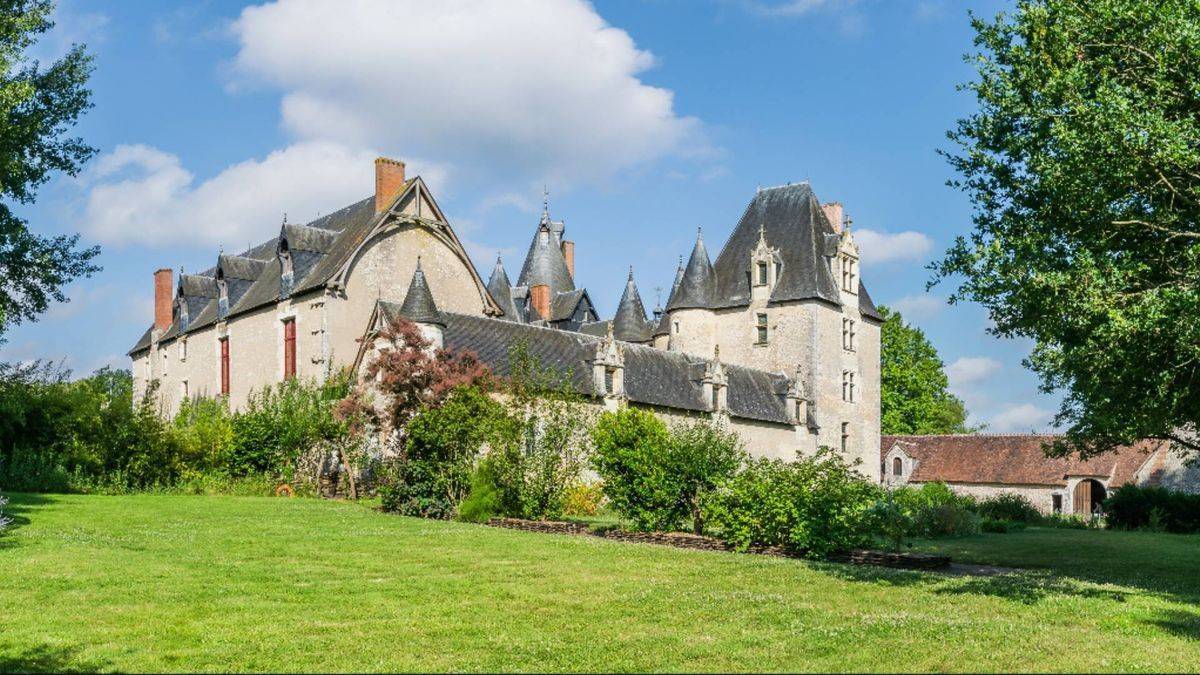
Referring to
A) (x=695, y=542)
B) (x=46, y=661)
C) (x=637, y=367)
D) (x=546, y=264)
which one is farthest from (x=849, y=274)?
(x=46, y=661)

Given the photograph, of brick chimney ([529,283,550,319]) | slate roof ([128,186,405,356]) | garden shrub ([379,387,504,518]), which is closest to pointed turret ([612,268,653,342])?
brick chimney ([529,283,550,319])

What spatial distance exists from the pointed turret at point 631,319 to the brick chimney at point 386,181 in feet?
46.3

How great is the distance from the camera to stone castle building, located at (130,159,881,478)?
34.7 meters

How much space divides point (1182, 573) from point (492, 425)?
1348cm

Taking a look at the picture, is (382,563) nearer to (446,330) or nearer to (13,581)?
(13,581)

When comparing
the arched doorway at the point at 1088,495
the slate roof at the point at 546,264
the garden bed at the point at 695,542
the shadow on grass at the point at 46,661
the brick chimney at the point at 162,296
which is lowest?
the arched doorway at the point at 1088,495

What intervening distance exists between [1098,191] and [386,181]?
91.8ft

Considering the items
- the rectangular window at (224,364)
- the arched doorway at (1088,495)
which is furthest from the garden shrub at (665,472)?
the arched doorway at (1088,495)

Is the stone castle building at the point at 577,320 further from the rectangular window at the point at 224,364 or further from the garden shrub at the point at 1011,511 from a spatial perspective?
the garden shrub at the point at 1011,511

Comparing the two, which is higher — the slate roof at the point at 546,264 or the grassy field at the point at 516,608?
the slate roof at the point at 546,264

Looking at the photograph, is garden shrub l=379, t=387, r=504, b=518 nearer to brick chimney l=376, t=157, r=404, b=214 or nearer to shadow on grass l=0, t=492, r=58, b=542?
shadow on grass l=0, t=492, r=58, b=542

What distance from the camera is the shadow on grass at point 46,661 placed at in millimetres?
8062

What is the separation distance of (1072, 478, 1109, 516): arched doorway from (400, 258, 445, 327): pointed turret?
3160cm

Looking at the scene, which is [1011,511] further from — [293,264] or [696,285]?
[293,264]
